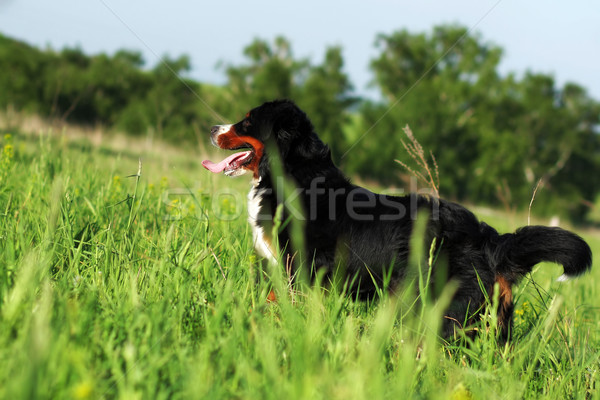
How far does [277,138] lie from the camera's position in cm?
351

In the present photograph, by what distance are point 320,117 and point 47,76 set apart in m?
25.6

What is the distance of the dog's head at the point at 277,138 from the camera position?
3.44 metres

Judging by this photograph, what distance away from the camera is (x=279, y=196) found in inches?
131

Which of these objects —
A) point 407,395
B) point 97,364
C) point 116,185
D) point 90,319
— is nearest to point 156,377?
point 97,364

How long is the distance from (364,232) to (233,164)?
1420mm

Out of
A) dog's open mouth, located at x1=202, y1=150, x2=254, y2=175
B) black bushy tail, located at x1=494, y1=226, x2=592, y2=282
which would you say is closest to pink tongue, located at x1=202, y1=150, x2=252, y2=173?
dog's open mouth, located at x1=202, y1=150, x2=254, y2=175

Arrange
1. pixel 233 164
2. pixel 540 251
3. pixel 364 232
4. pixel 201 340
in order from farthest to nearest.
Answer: pixel 233 164 < pixel 364 232 < pixel 540 251 < pixel 201 340

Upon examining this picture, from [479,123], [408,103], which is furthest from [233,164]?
[479,123]

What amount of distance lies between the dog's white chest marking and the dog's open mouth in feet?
0.79

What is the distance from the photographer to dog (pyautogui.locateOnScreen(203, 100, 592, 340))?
2.69m

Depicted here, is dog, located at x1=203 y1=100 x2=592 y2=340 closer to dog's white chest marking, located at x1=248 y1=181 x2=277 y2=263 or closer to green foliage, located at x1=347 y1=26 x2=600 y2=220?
dog's white chest marking, located at x1=248 y1=181 x2=277 y2=263

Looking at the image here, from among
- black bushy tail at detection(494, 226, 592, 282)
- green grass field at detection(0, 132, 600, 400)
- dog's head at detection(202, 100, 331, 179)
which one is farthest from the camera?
dog's head at detection(202, 100, 331, 179)

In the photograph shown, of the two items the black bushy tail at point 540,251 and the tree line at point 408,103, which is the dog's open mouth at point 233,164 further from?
the tree line at point 408,103

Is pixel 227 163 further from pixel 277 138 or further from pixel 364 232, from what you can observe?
pixel 364 232
